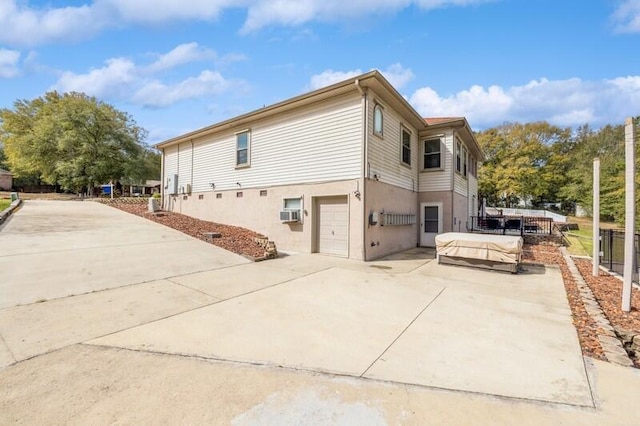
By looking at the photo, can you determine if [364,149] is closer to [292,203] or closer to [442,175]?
[292,203]

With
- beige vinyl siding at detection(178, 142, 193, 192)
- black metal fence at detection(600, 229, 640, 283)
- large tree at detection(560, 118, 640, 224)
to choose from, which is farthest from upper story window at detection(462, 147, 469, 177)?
large tree at detection(560, 118, 640, 224)

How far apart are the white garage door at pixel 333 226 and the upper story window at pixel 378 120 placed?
2.41 m

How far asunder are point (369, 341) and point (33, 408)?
311 centimetres

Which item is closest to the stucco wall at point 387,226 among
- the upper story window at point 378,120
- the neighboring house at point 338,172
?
the neighboring house at point 338,172

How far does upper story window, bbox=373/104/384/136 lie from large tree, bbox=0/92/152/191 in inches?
1074

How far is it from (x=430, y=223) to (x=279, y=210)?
679 centimetres

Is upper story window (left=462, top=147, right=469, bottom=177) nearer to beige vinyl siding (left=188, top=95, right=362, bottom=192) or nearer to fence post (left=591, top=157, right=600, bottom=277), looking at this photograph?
fence post (left=591, top=157, right=600, bottom=277)

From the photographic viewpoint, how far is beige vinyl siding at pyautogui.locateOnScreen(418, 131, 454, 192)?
486 inches

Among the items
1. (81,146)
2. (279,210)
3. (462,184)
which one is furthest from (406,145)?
(81,146)

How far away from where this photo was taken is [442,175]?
12516 millimetres

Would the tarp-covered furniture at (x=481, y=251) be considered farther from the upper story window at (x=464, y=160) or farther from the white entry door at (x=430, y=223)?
the upper story window at (x=464, y=160)

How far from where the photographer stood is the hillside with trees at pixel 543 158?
3341cm

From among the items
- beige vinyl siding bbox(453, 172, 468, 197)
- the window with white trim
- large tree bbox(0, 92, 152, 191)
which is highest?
large tree bbox(0, 92, 152, 191)

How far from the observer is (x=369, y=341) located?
3553 mm
